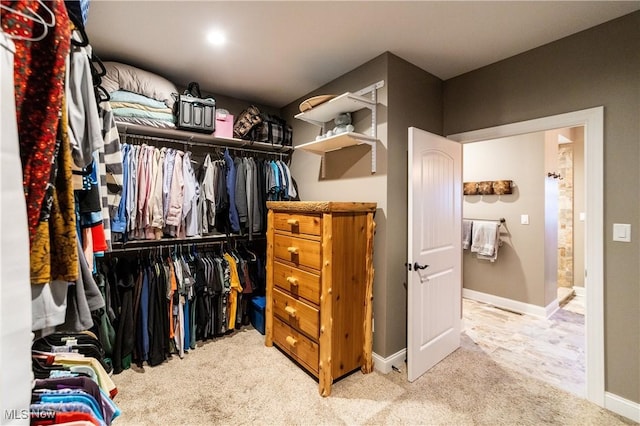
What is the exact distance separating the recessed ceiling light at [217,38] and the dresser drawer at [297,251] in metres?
1.58

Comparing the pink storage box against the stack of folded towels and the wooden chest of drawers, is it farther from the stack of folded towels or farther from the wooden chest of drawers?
the wooden chest of drawers

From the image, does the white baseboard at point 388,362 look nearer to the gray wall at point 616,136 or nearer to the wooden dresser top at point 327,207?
the wooden dresser top at point 327,207

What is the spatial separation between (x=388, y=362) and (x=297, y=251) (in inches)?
45.0

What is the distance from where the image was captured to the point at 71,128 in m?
0.78

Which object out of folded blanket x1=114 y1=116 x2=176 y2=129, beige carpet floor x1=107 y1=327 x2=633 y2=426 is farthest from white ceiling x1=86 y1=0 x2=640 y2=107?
beige carpet floor x1=107 y1=327 x2=633 y2=426

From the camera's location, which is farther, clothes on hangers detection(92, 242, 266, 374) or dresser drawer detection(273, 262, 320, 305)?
clothes on hangers detection(92, 242, 266, 374)

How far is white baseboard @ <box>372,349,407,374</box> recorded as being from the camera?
7.35ft

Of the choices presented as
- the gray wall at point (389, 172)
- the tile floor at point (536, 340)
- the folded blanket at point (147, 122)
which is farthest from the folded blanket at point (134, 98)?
the tile floor at point (536, 340)

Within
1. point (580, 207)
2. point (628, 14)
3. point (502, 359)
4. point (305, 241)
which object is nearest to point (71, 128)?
point (305, 241)

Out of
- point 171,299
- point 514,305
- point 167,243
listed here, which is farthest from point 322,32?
point 514,305

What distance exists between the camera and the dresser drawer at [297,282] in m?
2.10

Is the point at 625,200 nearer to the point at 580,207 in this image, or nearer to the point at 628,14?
the point at 628,14

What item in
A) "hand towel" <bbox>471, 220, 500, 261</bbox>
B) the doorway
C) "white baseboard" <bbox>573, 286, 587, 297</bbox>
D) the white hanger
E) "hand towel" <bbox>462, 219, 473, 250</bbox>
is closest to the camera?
the white hanger

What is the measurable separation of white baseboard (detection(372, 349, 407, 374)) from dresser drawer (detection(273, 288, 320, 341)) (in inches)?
23.2
